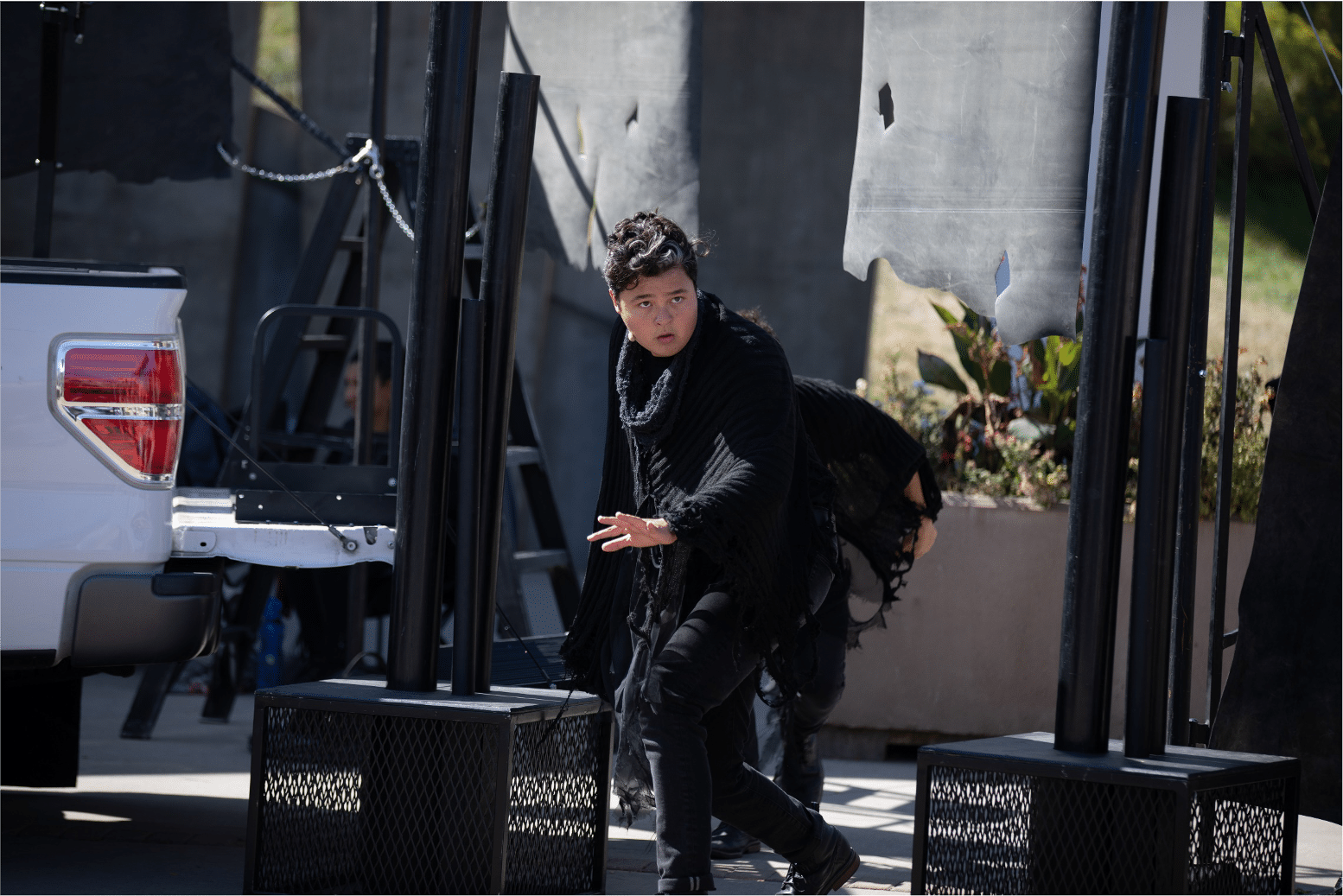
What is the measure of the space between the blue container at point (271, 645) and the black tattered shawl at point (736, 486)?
10.8 ft

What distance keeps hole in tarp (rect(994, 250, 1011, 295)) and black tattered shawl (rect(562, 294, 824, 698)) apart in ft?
6.58

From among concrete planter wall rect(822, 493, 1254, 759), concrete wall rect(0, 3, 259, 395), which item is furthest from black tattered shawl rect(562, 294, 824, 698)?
concrete wall rect(0, 3, 259, 395)

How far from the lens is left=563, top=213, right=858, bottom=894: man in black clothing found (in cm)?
328

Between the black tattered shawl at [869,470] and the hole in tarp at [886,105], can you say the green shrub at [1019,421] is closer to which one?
the hole in tarp at [886,105]

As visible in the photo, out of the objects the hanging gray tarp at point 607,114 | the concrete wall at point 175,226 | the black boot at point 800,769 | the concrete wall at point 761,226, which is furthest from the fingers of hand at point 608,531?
the concrete wall at point 175,226

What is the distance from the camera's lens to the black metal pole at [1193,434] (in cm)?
406

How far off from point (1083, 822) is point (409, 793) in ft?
4.91

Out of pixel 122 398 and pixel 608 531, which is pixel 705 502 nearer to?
pixel 608 531

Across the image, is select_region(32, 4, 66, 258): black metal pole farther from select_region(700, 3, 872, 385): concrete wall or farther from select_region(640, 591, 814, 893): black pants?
select_region(700, 3, 872, 385): concrete wall

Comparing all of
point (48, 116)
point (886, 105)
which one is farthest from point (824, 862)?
point (48, 116)

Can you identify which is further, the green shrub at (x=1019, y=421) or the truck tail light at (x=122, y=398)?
the green shrub at (x=1019, y=421)

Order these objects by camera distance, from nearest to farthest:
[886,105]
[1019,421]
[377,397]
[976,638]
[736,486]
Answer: [736,486]
[886,105]
[976,638]
[1019,421]
[377,397]

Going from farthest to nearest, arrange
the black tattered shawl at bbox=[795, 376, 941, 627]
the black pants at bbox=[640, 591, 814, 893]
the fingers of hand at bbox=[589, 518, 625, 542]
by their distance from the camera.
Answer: the black tattered shawl at bbox=[795, 376, 941, 627] < the black pants at bbox=[640, 591, 814, 893] < the fingers of hand at bbox=[589, 518, 625, 542]

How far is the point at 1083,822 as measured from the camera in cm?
313
